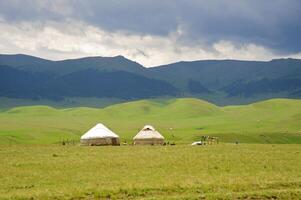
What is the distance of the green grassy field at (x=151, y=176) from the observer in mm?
24578

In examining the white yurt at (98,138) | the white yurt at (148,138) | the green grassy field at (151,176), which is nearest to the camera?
the green grassy field at (151,176)

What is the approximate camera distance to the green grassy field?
80.6 feet

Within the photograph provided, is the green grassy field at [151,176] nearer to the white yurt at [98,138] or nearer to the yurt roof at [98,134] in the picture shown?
the white yurt at [98,138]

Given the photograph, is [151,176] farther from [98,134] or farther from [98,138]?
[98,134]

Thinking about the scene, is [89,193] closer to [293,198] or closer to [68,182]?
[68,182]

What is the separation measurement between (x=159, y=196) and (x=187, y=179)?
5297mm

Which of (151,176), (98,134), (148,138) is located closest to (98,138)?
(98,134)

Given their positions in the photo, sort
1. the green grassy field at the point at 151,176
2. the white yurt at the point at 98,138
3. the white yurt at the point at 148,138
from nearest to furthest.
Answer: the green grassy field at the point at 151,176
the white yurt at the point at 98,138
the white yurt at the point at 148,138

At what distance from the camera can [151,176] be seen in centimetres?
3116

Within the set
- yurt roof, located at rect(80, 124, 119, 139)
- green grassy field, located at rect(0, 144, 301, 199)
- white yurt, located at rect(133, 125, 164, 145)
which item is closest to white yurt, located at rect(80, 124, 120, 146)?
yurt roof, located at rect(80, 124, 119, 139)

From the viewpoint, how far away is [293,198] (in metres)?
23.3

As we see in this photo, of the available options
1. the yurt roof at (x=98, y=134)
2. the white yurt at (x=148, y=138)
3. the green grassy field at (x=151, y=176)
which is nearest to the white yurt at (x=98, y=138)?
the yurt roof at (x=98, y=134)

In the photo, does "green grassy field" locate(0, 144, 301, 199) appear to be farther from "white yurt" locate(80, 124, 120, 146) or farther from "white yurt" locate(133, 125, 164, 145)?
"white yurt" locate(133, 125, 164, 145)

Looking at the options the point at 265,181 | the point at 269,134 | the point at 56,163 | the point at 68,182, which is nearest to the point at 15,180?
the point at 68,182
